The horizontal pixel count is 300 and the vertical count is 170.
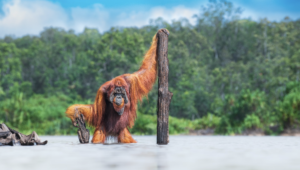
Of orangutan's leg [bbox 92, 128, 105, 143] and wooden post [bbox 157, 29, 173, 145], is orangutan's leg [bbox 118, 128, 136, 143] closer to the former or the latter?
orangutan's leg [bbox 92, 128, 105, 143]

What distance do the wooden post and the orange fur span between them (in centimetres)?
28

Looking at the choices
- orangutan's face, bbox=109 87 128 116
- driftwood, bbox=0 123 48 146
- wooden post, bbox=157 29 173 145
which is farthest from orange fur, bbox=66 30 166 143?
driftwood, bbox=0 123 48 146

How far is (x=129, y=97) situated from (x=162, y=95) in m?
0.64

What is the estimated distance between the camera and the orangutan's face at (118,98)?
6344mm

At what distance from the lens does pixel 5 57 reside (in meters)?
29.4

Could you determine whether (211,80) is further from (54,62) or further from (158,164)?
(158,164)

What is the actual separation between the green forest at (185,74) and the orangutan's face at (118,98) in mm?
8000

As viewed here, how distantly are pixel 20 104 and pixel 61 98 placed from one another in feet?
28.9

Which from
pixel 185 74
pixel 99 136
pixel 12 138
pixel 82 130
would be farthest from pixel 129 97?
pixel 185 74

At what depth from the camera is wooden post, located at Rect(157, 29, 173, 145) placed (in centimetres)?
632

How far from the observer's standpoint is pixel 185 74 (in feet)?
A: 84.1

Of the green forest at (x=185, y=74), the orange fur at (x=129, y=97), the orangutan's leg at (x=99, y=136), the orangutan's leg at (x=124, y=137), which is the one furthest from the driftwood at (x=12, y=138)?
the green forest at (x=185, y=74)

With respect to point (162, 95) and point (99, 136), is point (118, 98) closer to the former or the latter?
point (162, 95)

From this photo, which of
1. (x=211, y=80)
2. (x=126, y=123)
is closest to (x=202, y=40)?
(x=211, y=80)
